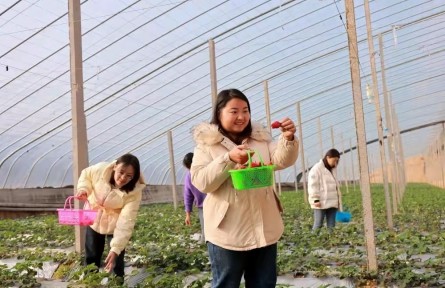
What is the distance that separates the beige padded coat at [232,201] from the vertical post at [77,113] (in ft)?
11.4

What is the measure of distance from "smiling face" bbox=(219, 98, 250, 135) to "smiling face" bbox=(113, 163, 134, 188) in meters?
1.44

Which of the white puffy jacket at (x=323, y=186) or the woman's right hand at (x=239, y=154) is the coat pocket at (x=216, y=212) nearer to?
the woman's right hand at (x=239, y=154)

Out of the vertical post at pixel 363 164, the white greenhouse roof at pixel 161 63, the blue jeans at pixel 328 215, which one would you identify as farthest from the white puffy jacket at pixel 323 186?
the white greenhouse roof at pixel 161 63

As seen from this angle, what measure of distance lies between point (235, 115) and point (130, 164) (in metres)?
1.50

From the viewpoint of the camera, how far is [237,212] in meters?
2.45

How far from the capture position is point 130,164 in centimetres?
377

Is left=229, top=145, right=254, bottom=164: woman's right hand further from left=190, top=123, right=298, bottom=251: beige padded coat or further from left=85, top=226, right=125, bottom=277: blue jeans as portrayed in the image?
left=85, top=226, right=125, bottom=277: blue jeans

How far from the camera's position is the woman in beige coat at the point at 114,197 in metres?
3.76

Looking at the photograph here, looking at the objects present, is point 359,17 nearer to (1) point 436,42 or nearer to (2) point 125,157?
(1) point 436,42

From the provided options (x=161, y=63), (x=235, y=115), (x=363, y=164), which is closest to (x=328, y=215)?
(x=363, y=164)

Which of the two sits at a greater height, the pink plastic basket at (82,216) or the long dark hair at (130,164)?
the long dark hair at (130,164)

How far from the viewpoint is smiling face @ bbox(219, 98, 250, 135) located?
97.3 inches

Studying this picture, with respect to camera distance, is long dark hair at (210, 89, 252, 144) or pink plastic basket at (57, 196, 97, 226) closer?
long dark hair at (210, 89, 252, 144)

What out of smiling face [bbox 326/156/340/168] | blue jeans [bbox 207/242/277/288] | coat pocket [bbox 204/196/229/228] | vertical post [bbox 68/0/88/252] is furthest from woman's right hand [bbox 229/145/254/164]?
smiling face [bbox 326/156/340/168]
